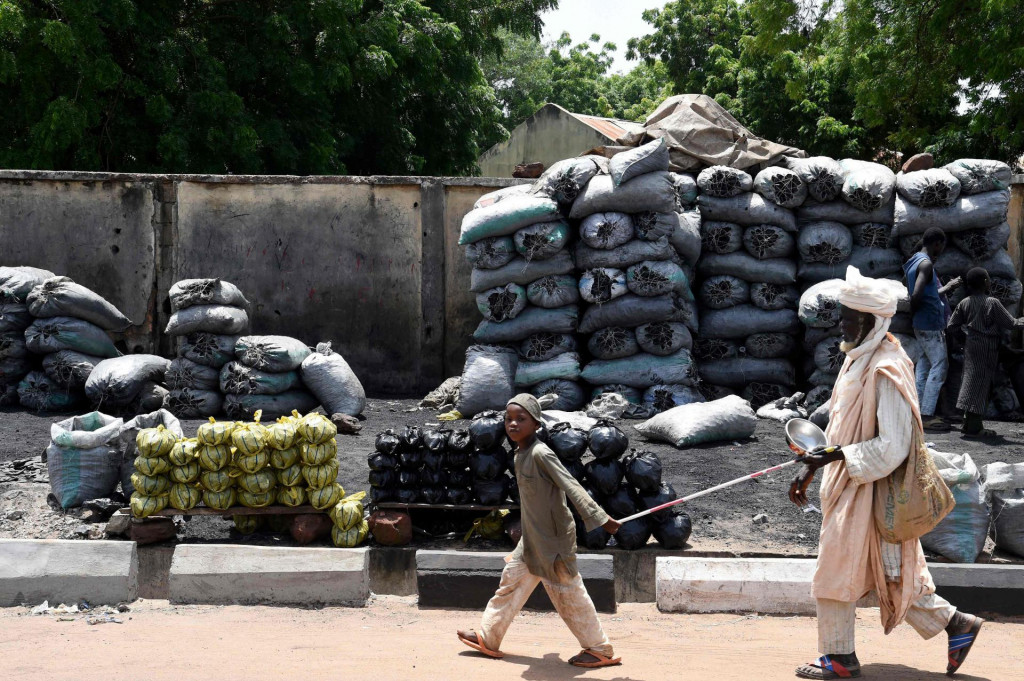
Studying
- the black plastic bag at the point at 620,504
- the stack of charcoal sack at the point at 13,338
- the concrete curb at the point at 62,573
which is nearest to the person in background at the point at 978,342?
the black plastic bag at the point at 620,504

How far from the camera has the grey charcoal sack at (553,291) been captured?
9594 mm

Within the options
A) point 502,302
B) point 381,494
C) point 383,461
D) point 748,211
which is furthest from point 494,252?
point 381,494

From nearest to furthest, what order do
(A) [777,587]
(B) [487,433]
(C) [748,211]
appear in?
(A) [777,587], (B) [487,433], (C) [748,211]

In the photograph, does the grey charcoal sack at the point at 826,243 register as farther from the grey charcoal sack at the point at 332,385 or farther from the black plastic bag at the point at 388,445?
the black plastic bag at the point at 388,445

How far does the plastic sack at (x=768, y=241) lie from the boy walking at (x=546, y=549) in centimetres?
571

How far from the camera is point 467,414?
941 centimetres

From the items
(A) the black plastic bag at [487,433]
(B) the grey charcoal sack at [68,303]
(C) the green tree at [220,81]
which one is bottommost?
(A) the black plastic bag at [487,433]

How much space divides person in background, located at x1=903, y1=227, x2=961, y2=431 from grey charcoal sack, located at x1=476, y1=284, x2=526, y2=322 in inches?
133

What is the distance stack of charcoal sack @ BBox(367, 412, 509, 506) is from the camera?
20.8 feet

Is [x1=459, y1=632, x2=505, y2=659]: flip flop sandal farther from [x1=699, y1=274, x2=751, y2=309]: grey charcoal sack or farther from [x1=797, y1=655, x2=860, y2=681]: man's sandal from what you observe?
[x1=699, y1=274, x2=751, y2=309]: grey charcoal sack

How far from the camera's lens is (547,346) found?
9641 mm

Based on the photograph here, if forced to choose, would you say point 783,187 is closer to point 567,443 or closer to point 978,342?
point 978,342

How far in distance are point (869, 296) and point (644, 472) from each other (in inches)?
88.6

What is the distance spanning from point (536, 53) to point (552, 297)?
42.0 metres
